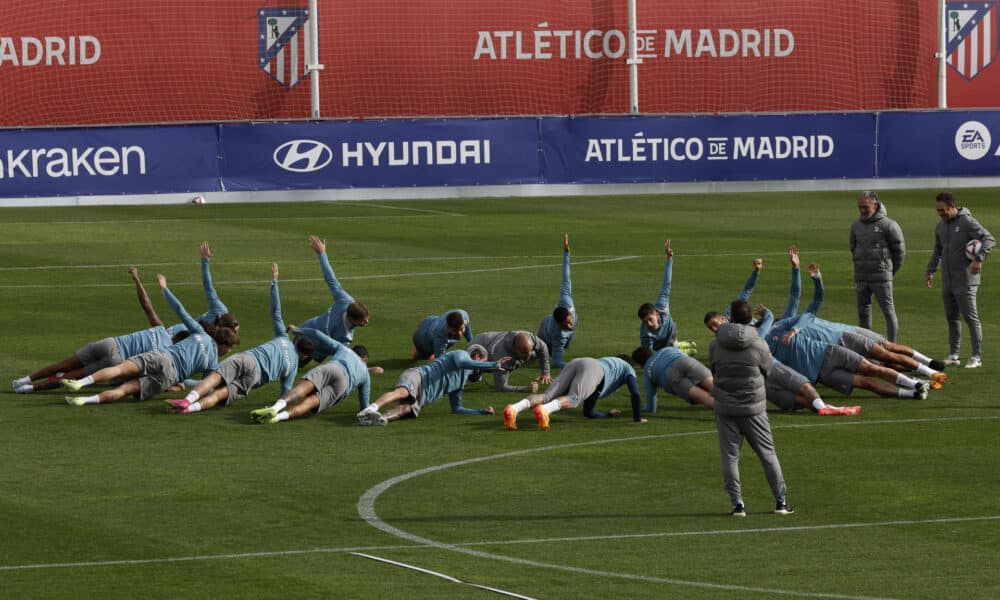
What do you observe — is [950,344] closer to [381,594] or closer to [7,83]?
[381,594]

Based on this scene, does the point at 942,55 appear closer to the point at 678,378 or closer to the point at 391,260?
the point at 391,260

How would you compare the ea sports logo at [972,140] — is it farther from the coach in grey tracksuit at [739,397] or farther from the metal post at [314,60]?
the coach in grey tracksuit at [739,397]

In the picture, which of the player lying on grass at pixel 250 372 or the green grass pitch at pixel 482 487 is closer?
the green grass pitch at pixel 482 487

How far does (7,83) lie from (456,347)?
27.3m

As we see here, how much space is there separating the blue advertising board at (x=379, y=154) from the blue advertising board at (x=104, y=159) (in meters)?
0.95

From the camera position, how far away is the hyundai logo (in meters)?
45.1

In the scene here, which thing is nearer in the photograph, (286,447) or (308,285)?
(286,447)

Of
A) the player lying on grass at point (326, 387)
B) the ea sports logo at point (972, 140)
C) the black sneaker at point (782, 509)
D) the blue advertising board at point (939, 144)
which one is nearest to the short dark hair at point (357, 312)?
the player lying on grass at point (326, 387)

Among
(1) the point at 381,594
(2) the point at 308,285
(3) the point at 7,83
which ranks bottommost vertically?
(1) the point at 381,594

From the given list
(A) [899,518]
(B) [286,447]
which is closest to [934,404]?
(A) [899,518]

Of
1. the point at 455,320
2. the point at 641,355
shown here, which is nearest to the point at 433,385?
the point at 455,320

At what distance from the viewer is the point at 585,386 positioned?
65.2 ft

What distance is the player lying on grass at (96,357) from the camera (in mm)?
22188

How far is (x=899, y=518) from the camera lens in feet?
49.8
